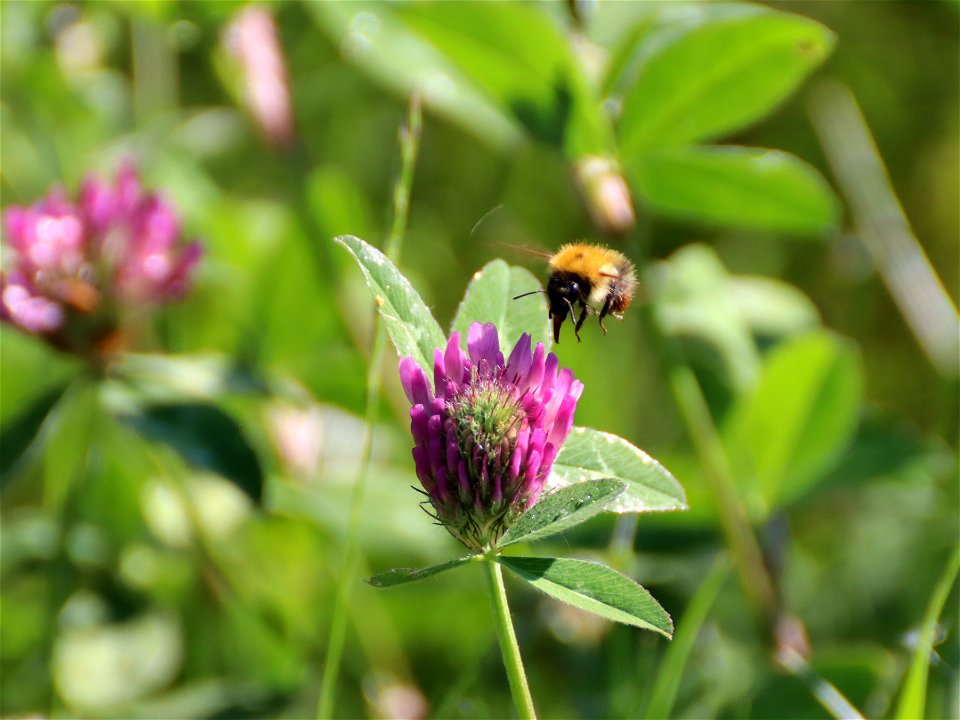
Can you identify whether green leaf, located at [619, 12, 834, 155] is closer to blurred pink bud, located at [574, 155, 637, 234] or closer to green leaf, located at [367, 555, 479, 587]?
blurred pink bud, located at [574, 155, 637, 234]

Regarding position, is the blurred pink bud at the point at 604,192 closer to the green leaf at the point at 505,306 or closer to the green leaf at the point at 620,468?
the green leaf at the point at 505,306

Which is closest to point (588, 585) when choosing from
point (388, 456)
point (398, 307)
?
point (398, 307)

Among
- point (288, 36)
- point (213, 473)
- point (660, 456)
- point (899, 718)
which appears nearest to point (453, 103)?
point (660, 456)

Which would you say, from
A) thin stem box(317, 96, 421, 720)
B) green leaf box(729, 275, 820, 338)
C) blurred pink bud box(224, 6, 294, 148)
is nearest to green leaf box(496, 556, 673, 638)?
thin stem box(317, 96, 421, 720)

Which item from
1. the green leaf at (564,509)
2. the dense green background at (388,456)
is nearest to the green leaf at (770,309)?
the dense green background at (388,456)

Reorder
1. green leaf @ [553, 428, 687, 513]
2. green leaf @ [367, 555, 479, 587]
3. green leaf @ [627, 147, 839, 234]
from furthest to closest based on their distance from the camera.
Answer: green leaf @ [627, 147, 839, 234] < green leaf @ [553, 428, 687, 513] < green leaf @ [367, 555, 479, 587]
